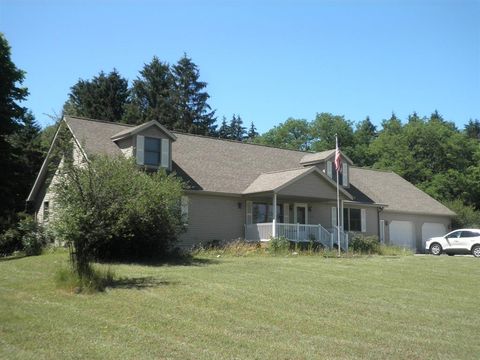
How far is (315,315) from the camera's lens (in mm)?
10312

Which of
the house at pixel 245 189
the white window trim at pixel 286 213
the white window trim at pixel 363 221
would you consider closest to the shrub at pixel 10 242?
the house at pixel 245 189

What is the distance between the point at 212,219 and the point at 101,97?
100.0ft

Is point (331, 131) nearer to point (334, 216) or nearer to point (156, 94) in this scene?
point (156, 94)

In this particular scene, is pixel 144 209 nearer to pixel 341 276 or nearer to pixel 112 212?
pixel 112 212

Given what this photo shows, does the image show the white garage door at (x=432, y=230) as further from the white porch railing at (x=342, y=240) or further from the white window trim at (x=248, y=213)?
the white window trim at (x=248, y=213)

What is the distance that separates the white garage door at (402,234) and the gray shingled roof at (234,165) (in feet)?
3.82

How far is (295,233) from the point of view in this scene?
2720 cm

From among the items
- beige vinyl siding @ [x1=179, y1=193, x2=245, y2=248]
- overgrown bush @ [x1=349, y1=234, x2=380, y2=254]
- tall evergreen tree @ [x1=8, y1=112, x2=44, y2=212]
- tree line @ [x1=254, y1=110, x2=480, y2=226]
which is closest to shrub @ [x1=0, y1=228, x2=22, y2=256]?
tall evergreen tree @ [x1=8, y1=112, x2=44, y2=212]

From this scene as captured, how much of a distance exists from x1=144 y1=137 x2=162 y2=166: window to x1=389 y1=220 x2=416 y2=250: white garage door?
58.5 ft

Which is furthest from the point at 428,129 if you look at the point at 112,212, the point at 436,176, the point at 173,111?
the point at 112,212

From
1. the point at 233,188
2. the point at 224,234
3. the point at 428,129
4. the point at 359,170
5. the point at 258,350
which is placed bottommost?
the point at 258,350

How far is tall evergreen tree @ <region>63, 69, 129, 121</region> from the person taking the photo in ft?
170

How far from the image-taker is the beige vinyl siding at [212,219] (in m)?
25.9

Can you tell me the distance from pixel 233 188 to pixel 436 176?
29.9 meters
